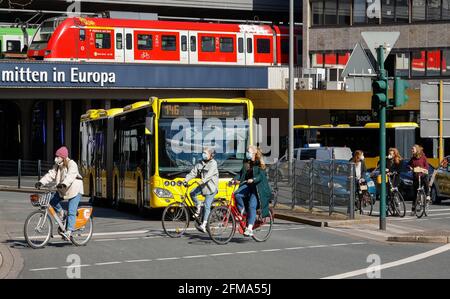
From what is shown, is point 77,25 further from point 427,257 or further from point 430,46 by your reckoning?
point 427,257

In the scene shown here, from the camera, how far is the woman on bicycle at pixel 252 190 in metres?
17.9

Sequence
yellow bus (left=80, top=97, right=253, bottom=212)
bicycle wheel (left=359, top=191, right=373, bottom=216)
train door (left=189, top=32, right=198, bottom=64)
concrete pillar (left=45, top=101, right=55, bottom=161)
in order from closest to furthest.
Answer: yellow bus (left=80, top=97, right=253, bottom=212), bicycle wheel (left=359, top=191, right=373, bottom=216), train door (left=189, top=32, right=198, bottom=64), concrete pillar (left=45, top=101, right=55, bottom=161)

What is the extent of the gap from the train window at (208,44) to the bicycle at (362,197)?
25.5 metres

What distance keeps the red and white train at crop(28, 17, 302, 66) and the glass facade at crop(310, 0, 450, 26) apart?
805 cm

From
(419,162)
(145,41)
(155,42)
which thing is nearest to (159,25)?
(155,42)

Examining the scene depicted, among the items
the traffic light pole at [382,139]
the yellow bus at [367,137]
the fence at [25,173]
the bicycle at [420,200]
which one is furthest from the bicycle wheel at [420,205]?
the fence at [25,173]

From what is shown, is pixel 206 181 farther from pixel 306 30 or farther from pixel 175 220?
pixel 306 30

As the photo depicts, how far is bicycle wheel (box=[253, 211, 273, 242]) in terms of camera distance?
18125 mm

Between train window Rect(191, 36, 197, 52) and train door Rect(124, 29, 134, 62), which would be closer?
train door Rect(124, 29, 134, 62)

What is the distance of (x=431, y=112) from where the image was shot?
71.5 ft

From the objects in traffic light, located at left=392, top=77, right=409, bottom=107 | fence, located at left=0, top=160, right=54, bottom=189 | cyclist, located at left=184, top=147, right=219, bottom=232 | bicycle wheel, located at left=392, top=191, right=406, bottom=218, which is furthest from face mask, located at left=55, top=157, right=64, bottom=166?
fence, located at left=0, top=160, right=54, bottom=189

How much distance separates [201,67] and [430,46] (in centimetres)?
1489

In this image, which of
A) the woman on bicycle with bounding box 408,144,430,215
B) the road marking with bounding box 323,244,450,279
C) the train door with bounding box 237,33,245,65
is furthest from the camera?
the train door with bounding box 237,33,245,65

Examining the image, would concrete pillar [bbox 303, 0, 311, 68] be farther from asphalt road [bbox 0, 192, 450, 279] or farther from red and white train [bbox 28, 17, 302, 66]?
asphalt road [bbox 0, 192, 450, 279]
